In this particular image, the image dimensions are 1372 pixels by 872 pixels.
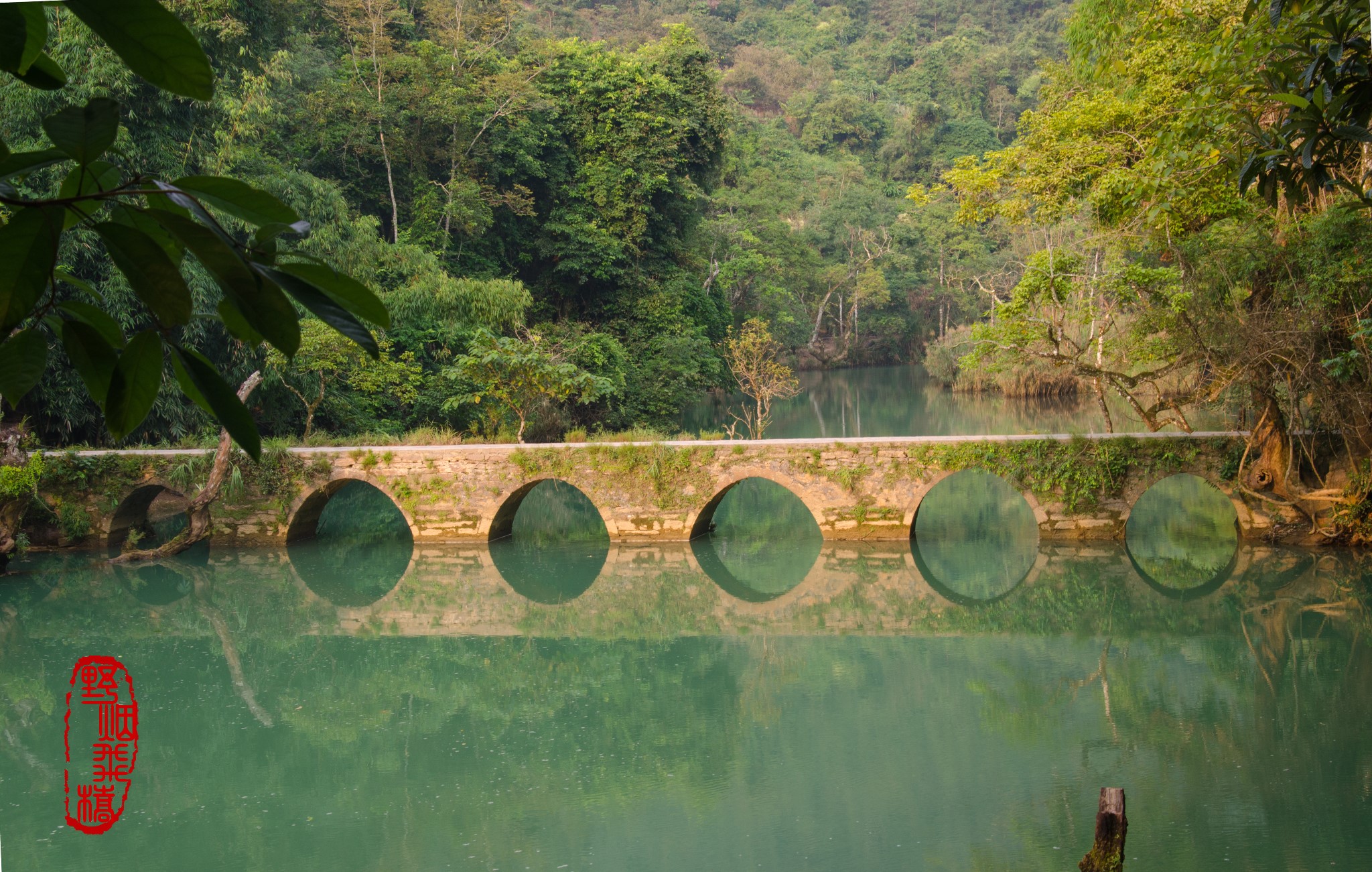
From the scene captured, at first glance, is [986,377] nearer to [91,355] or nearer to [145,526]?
[145,526]

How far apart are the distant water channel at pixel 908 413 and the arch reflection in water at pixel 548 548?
5.73 metres

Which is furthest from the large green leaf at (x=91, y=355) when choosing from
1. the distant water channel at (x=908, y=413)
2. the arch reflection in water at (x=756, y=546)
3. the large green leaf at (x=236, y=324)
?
the distant water channel at (x=908, y=413)

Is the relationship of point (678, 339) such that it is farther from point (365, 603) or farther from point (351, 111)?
point (365, 603)

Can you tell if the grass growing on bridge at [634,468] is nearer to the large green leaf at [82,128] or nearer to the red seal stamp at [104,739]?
the red seal stamp at [104,739]

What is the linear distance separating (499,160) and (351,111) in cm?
305

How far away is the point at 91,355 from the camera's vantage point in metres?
0.92

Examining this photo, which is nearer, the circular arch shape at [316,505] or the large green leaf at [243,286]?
the large green leaf at [243,286]

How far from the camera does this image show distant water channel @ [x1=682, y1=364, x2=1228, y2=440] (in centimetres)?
2222

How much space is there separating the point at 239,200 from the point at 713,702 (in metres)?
8.65

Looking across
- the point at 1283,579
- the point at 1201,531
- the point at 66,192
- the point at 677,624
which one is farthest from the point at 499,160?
the point at 66,192

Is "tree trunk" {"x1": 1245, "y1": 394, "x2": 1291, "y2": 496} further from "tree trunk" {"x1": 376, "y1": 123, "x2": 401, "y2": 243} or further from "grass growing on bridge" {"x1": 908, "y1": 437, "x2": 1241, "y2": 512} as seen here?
"tree trunk" {"x1": 376, "y1": 123, "x2": 401, "y2": 243}

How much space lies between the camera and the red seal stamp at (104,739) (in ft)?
23.4

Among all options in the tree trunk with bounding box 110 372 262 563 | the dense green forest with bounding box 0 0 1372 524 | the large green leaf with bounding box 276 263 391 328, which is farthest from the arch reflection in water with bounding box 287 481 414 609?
the large green leaf with bounding box 276 263 391 328

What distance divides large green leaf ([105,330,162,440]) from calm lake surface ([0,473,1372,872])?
5777 millimetres
